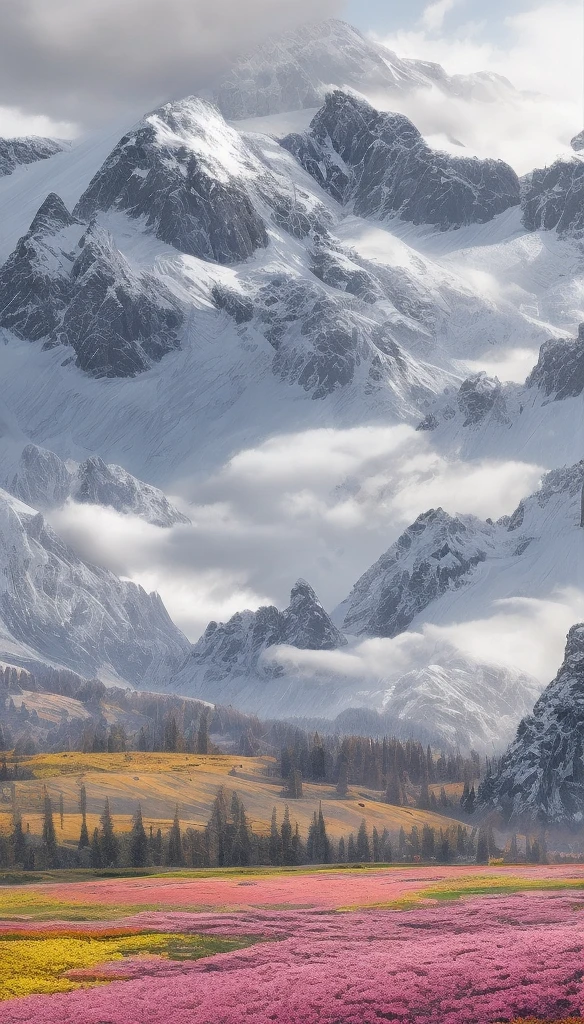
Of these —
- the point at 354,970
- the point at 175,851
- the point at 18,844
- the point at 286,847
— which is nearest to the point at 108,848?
the point at 175,851

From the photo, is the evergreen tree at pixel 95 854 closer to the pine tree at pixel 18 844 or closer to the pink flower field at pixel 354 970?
the pine tree at pixel 18 844

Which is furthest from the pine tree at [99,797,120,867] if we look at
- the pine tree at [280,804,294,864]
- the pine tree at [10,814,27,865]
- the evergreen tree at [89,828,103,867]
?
the pine tree at [280,804,294,864]

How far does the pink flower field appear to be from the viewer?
2110 inches

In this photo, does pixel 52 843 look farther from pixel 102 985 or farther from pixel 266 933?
pixel 102 985

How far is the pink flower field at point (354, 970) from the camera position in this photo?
53594 millimetres

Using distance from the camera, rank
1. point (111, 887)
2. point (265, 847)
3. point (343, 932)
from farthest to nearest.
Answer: point (265, 847), point (111, 887), point (343, 932)

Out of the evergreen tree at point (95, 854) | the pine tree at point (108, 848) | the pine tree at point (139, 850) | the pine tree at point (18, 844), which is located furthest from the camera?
the pine tree at point (18, 844)

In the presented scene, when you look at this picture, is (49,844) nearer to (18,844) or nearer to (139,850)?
(18,844)

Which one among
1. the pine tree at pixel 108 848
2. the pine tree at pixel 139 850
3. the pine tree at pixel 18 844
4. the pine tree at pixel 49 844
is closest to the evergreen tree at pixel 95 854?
the pine tree at pixel 108 848

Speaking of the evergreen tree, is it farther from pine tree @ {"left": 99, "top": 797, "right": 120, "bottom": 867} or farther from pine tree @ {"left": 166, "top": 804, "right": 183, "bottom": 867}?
pine tree @ {"left": 166, "top": 804, "right": 183, "bottom": 867}

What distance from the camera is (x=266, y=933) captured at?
73312 millimetres

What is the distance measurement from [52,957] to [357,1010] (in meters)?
19.1

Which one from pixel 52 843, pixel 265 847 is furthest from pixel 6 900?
pixel 265 847

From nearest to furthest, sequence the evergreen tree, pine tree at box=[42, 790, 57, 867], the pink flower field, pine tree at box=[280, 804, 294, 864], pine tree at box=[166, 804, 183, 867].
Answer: the pink flower field < the evergreen tree < pine tree at box=[42, 790, 57, 867] < pine tree at box=[166, 804, 183, 867] < pine tree at box=[280, 804, 294, 864]
